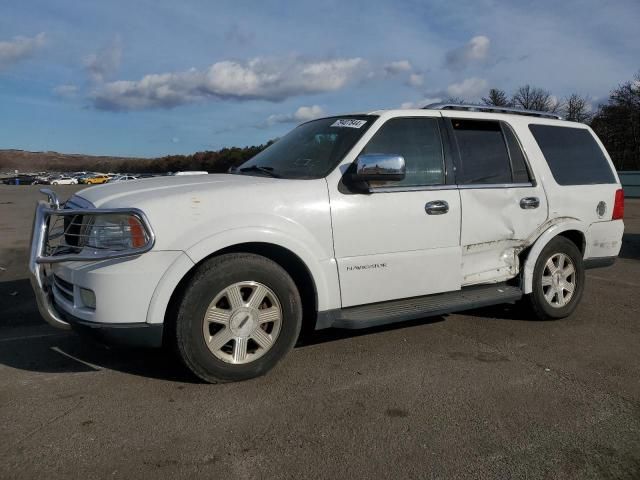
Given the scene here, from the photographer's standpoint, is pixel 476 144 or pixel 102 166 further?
pixel 102 166

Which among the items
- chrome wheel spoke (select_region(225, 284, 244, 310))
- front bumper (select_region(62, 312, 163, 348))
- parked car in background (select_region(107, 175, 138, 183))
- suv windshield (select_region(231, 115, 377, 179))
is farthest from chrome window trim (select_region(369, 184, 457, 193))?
parked car in background (select_region(107, 175, 138, 183))

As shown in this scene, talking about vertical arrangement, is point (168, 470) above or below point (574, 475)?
above

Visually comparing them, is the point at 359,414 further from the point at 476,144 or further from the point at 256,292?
the point at 476,144

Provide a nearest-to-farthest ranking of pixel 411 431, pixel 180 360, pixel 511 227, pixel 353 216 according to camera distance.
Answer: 1. pixel 411 431
2. pixel 180 360
3. pixel 353 216
4. pixel 511 227

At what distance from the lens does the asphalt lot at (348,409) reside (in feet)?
8.94

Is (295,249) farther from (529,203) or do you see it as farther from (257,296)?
(529,203)

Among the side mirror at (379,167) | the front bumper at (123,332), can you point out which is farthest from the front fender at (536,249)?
the front bumper at (123,332)

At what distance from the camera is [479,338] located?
15.5 ft

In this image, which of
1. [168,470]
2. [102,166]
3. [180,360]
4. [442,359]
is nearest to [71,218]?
[180,360]

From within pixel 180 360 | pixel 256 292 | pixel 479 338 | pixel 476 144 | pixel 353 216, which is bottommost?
pixel 479 338

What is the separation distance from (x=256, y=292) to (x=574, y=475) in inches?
81.6

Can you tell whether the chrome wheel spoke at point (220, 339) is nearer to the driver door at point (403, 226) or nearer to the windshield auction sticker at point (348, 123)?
the driver door at point (403, 226)

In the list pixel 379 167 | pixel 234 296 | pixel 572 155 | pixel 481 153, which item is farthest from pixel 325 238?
pixel 572 155

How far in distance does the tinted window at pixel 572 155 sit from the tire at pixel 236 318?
302 centimetres
